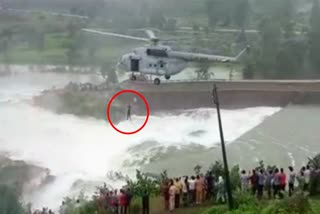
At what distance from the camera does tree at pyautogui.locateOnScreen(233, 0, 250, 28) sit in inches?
1471

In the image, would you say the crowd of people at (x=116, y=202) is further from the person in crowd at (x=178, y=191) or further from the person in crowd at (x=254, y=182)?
the person in crowd at (x=254, y=182)

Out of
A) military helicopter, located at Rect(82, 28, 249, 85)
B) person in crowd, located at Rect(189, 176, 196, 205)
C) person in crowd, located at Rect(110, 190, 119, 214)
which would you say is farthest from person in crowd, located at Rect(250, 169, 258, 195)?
military helicopter, located at Rect(82, 28, 249, 85)

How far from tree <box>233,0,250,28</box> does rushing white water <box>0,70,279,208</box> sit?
34.7 feet

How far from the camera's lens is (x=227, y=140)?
22.7 meters

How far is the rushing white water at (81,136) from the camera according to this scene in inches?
799

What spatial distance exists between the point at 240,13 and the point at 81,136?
1562 cm

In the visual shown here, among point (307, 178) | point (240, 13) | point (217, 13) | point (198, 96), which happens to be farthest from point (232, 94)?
point (307, 178)

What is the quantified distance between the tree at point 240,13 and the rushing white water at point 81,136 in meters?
10.6

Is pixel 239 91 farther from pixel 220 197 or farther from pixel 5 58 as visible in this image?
pixel 220 197

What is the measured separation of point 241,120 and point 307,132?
3258 millimetres

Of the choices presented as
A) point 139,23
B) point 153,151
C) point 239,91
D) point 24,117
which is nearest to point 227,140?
point 153,151

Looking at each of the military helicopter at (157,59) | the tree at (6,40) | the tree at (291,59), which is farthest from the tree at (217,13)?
the military helicopter at (157,59)

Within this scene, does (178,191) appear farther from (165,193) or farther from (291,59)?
(291,59)

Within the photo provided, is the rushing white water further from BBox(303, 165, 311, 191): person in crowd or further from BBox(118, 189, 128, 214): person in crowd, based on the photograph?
BBox(303, 165, 311, 191): person in crowd
